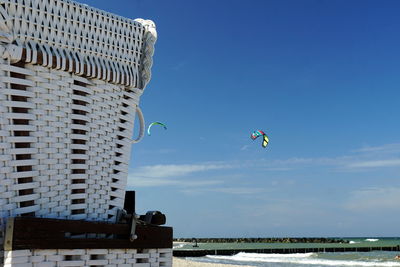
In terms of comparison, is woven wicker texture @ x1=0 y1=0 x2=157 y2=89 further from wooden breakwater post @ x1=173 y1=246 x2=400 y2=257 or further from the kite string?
wooden breakwater post @ x1=173 y1=246 x2=400 y2=257

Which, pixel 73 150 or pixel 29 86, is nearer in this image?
pixel 29 86

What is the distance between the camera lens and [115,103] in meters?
7.26

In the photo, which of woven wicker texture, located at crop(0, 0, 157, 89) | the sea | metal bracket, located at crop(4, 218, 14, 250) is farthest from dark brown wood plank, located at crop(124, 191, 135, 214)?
the sea

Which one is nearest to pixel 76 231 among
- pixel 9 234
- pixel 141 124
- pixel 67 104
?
pixel 9 234

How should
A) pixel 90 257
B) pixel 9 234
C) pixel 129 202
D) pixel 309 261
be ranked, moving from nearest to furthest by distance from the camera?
pixel 9 234, pixel 90 257, pixel 129 202, pixel 309 261

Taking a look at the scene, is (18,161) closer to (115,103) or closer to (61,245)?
(61,245)

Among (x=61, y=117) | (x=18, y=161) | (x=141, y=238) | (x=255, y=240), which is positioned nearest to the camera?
(x=18, y=161)

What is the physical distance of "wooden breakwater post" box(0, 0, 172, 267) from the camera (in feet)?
18.9

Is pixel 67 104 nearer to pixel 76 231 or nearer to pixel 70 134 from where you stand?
pixel 70 134

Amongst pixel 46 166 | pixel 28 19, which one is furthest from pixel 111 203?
pixel 28 19

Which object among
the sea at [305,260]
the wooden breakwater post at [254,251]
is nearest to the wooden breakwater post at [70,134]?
the sea at [305,260]

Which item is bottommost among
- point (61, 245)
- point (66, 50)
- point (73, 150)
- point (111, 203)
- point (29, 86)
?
point (61, 245)

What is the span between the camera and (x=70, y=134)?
6.53m

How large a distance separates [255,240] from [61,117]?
386 ft
